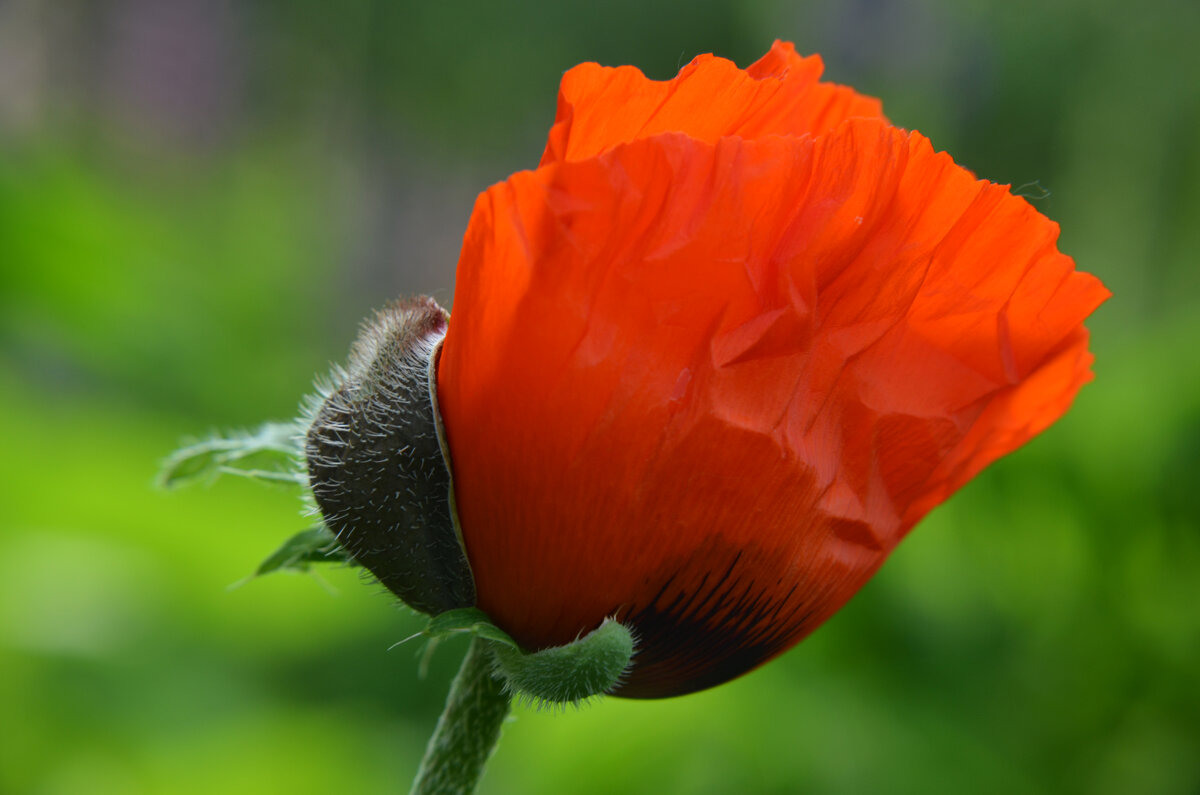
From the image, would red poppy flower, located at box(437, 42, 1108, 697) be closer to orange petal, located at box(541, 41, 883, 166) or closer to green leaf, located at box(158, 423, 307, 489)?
orange petal, located at box(541, 41, 883, 166)

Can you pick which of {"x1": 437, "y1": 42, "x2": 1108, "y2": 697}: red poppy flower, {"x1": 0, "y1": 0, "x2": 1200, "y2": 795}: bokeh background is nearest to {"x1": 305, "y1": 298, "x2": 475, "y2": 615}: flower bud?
{"x1": 437, "y1": 42, "x2": 1108, "y2": 697}: red poppy flower

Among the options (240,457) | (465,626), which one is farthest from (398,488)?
(240,457)

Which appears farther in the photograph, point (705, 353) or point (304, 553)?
point (304, 553)

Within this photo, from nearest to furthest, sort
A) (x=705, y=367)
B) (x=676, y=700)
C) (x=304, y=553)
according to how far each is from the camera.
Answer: (x=705, y=367), (x=304, y=553), (x=676, y=700)

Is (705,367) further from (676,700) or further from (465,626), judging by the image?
(676,700)

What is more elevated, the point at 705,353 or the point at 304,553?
the point at 705,353

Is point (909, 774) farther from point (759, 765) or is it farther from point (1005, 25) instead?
point (1005, 25)
